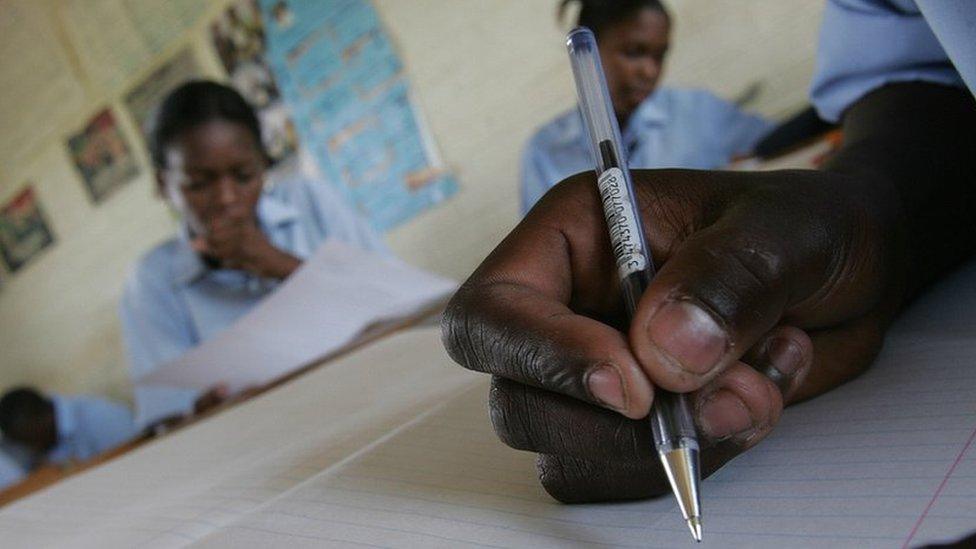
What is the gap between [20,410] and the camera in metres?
2.85

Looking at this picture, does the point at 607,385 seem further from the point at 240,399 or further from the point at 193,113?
the point at 193,113

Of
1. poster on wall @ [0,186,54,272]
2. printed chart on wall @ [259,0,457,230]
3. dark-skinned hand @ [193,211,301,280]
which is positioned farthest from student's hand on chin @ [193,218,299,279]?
poster on wall @ [0,186,54,272]

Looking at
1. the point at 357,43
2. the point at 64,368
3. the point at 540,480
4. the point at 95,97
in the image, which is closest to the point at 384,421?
the point at 540,480

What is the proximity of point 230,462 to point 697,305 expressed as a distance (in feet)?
1.27

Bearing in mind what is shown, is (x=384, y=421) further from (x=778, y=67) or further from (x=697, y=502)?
(x=778, y=67)

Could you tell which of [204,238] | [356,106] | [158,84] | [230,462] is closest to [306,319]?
[230,462]

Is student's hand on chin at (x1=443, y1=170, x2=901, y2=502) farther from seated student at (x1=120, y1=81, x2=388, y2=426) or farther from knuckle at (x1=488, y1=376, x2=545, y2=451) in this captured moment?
seated student at (x1=120, y1=81, x2=388, y2=426)

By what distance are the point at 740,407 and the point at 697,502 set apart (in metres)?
0.04

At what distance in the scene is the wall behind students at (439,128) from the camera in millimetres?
1854

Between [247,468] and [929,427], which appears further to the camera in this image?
[247,468]

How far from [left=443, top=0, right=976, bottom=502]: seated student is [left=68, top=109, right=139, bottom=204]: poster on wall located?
2809 mm

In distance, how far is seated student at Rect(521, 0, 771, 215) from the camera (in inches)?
66.2

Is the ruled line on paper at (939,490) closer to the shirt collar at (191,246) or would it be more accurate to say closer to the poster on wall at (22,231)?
the shirt collar at (191,246)

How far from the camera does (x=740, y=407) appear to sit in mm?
261
